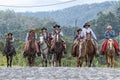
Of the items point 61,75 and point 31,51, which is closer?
point 61,75

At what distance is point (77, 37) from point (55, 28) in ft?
5.11

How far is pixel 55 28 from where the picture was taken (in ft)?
91.7

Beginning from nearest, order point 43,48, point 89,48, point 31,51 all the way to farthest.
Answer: point 89,48 < point 31,51 < point 43,48

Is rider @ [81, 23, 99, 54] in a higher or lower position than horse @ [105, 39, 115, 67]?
higher

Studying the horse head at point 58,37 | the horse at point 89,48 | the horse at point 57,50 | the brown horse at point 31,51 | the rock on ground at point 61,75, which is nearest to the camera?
the rock on ground at point 61,75

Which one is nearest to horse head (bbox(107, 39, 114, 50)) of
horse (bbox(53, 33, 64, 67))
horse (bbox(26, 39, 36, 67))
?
horse (bbox(53, 33, 64, 67))

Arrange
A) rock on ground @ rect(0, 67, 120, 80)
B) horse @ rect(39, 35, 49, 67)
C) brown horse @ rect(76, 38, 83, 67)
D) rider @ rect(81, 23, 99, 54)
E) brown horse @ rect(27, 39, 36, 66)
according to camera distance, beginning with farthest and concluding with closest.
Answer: horse @ rect(39, 35, 49, 67), brown horse @ rect(27, 39, 36, 66), brown horse @ rect(76, 38, 83, 67), rider @ rect(81, 23, 99, 54), rock on ground @ rect(0, 67, 120, 80)

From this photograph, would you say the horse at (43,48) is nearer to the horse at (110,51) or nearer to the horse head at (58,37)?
the horse head at (58,37)

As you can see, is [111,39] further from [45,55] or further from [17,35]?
[17,35]

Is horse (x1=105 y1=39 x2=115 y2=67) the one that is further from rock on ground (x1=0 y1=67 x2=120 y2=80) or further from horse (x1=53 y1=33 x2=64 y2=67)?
rock on ground (x1=0 y1=67 x2=120 y2=80)

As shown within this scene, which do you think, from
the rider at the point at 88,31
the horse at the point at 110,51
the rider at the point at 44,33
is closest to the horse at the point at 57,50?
the rider at the point at 88,31

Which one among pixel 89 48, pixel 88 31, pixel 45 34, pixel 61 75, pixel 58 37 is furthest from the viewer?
pixel 45 34

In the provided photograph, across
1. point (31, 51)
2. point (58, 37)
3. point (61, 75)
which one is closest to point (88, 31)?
point (58, 37)

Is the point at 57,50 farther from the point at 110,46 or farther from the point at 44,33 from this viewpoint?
the point at 110,46
